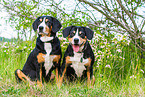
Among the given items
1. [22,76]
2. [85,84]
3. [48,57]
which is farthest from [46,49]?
[85,84]

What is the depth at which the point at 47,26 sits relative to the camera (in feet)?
14.0

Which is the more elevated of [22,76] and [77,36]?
[77,36]

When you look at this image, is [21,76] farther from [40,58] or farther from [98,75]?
[98,75]

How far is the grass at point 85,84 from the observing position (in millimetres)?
3928

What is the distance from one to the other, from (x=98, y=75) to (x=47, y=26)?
2.03 meters

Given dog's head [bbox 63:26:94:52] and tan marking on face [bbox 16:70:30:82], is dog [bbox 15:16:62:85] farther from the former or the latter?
dog's head [bbox 63:26:94:52]

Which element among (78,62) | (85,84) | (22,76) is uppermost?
(78,62)

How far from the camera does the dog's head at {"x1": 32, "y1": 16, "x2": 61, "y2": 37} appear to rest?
167 inches

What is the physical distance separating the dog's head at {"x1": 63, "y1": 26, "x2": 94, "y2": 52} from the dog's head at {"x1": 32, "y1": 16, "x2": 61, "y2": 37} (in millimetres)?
273

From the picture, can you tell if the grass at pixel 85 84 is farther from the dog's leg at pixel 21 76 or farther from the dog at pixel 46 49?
the dog at pixel 46 49

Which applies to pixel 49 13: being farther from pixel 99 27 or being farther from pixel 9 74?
pixel 9 74

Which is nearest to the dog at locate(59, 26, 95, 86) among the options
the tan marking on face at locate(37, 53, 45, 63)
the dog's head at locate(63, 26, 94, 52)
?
the dog's head at locate(63, 26, 94, 52)

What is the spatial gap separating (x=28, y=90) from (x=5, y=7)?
3459 mm

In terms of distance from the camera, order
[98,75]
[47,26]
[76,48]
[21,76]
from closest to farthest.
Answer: [47,26], [76,48], [21,76], [98,75]
